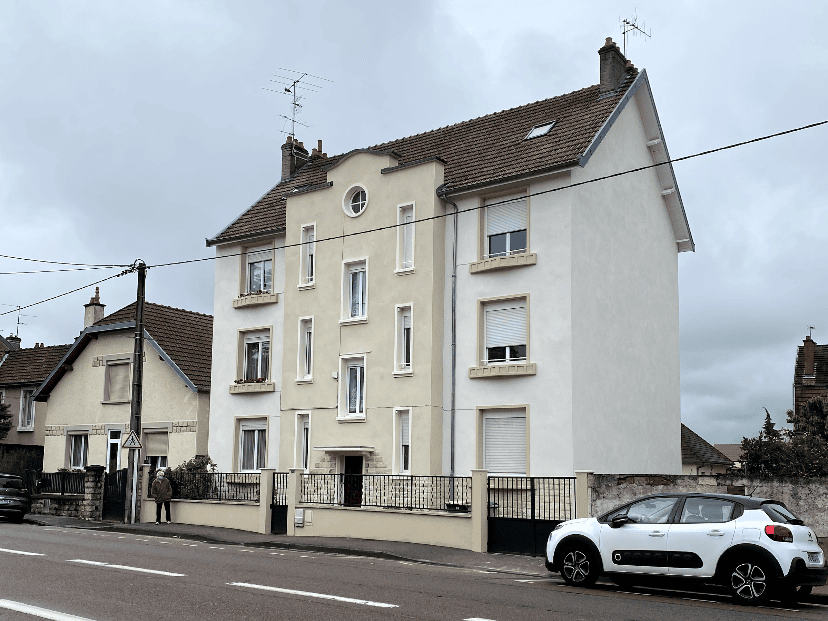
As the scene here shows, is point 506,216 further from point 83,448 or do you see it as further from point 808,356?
point 808,356

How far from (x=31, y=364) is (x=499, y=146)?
86.0ft

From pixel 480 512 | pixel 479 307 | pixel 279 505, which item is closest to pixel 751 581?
pixel 480 512

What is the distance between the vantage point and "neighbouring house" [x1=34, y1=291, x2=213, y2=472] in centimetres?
3141

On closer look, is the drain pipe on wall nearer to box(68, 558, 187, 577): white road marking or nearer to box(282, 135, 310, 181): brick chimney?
box(282, 135, 310, 181): brick chimney

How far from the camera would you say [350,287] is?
86.4ft

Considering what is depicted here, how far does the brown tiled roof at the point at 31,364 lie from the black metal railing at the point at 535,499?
2588 cm

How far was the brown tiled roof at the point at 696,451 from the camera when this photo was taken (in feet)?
114

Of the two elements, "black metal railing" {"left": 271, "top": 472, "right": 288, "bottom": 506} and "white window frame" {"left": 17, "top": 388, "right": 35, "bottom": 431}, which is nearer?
"black metal railing" {"left": 271, "top": 472, "right": 288, "bottom": 506}

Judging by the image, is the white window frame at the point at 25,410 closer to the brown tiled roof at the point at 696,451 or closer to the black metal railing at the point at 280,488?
the black metal railing at the point at 280,488

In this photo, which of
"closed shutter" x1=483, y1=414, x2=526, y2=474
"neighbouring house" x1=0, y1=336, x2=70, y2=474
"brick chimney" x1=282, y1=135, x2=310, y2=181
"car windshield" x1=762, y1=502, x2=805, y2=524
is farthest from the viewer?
"neighbouring house" x1=0, y1=336, x2=70, y2=474

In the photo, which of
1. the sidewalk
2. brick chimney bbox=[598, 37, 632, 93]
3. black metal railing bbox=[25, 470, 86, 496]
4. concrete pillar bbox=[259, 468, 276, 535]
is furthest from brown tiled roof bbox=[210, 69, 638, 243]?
the sidewalk

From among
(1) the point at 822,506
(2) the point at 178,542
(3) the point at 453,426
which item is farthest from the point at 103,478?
(1) the point at 822,506

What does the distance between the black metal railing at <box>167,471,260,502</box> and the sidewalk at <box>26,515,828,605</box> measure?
1.07 meters

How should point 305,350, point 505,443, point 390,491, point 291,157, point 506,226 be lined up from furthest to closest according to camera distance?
point 291,157 → point 305,350 → point 506,226 → point 505,443 → point 390,491
